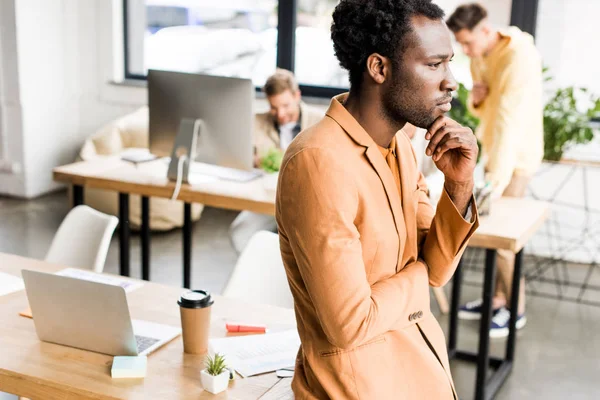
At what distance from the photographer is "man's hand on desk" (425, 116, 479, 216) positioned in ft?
4.93

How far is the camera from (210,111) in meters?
3.53

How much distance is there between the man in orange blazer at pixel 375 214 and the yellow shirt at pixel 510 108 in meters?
2.10

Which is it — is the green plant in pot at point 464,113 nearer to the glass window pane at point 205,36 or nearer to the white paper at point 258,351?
the glass window pane at point 205,36

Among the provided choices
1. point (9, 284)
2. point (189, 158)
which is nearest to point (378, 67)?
point (9, 284)

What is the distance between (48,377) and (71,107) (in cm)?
517

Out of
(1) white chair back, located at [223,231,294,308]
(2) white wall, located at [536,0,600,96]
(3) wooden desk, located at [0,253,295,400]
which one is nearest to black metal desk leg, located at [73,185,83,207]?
(1) white chair back, located at [223,231,294,308]

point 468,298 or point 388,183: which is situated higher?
point 388,183

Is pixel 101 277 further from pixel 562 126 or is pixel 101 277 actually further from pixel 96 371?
pixel 562 126

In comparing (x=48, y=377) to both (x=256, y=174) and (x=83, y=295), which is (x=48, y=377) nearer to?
(x=83, y=295)

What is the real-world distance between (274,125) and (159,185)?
893mm

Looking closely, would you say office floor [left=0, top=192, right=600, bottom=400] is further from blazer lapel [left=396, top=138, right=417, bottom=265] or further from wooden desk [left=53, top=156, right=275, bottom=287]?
blazer lapel [left=396, top=138, right=417, bottom=265]

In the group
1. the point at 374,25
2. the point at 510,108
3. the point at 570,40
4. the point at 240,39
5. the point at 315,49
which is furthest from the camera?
the point at 240,39

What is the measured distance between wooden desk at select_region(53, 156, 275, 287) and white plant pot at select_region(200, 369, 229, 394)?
1608 millimetres

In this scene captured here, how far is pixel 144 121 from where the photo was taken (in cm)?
585
